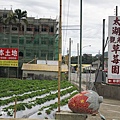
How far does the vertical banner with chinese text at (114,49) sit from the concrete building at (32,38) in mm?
40342

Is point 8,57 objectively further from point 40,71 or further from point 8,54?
point 40,71

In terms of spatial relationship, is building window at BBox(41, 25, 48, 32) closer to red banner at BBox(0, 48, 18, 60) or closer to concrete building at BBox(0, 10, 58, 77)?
concrete building at BBox(0, 10, 58, 77)

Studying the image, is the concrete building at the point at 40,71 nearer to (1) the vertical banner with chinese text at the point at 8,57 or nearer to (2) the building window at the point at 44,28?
(1) the vertical banner with chinese text at the point at 8,57

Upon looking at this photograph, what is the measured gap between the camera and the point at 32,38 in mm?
59156

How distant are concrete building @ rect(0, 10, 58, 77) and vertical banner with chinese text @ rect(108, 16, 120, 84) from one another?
132 feet

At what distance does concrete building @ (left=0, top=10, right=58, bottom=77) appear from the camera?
5800 centimetres

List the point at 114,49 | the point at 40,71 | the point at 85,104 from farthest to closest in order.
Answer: the point at 40,71, the point at 114,49, the point at 85,104

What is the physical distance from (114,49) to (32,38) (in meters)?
42.4

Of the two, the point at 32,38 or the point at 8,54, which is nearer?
the point at 8,54


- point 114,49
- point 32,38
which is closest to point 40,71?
point 32,38

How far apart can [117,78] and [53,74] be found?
2991cm

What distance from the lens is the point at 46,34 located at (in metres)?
60.4

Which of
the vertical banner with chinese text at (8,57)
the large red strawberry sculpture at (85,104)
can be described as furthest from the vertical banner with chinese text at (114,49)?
the vertical banner with chinese text at (8,57)

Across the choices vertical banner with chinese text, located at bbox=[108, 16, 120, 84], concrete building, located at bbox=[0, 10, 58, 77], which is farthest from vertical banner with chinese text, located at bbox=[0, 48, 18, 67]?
vertical banner with chinese text, located at bbox=[108, 16, 120, 84]
